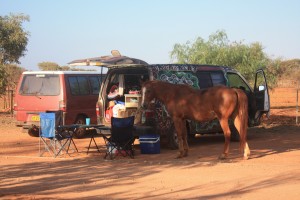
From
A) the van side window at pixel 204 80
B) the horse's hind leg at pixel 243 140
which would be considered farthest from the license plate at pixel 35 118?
the horse's hind leg at pixel 243 140

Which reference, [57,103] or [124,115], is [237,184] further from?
[57,103]

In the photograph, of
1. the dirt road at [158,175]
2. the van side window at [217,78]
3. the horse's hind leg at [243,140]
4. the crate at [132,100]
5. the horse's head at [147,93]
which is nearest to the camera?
the dirt road at [158,175]

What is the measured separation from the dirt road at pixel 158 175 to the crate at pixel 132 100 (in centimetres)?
120

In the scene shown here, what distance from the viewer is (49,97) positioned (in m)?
15.8

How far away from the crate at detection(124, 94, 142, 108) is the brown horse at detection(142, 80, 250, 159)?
605 mm

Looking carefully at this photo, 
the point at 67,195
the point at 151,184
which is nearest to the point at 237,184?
the point at 151,184

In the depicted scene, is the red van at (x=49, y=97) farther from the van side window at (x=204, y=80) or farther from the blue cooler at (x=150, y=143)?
the blue cooler at (x=150, y=143)

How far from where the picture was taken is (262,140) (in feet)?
51.0

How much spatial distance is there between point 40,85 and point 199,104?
5.89 metres

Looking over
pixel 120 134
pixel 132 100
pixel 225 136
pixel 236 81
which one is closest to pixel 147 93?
pixel 132 100

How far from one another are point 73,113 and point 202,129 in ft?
14.3

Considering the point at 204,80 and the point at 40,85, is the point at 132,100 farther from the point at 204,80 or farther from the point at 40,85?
the point at 40,85

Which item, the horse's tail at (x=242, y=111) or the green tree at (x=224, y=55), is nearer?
the horse's tail at (x=242, y=111)

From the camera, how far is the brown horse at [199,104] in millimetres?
11922
